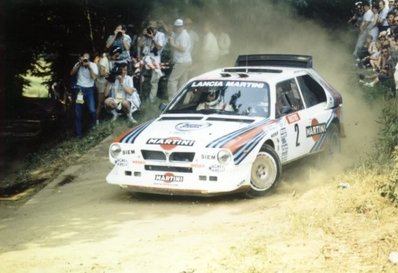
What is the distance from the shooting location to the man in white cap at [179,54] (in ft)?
54.9

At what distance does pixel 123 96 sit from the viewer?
15469mm

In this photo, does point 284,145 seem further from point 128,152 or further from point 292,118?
point 128,152

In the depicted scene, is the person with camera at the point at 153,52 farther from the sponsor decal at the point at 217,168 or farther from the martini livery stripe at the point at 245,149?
the sponsor decal at the point at 217,168

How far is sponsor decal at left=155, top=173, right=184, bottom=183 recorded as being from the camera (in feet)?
30.1

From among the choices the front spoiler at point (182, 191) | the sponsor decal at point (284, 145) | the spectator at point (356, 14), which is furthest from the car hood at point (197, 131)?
the spectator at point (356, 14)

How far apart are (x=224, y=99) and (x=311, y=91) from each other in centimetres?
182

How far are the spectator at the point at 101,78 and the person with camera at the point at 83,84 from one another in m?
0.35

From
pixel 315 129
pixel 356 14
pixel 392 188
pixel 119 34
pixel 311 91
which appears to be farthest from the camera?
pixel 356 14

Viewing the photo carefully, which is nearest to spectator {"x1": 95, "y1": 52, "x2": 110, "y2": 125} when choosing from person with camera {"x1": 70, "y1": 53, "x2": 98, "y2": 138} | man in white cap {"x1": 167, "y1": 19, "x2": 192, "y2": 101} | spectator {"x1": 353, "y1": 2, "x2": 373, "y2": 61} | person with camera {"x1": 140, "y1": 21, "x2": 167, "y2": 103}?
person with camera {"x1": 70, "y1": 53, "x2": 98, "y2": 138}

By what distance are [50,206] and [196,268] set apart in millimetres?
4220

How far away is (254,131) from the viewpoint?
31.1ft

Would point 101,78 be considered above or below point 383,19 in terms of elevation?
below

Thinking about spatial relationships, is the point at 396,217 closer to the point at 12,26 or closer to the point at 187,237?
the point at 187,237

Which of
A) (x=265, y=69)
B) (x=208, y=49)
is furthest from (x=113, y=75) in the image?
(x=265, y=69)
